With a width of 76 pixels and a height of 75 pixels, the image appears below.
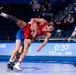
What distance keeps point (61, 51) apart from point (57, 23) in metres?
3.26

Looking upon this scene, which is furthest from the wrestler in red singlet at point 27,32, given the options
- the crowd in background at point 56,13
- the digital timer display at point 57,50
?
the crowd in background at point 56,13

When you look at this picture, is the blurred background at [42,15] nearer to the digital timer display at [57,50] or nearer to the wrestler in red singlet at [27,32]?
the digital timer display at [57,50]

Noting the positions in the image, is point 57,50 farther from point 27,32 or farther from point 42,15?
point 42,15

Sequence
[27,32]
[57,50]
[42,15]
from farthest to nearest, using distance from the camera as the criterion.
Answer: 1. [42,15]
2. [57,50]
3. [27,32]

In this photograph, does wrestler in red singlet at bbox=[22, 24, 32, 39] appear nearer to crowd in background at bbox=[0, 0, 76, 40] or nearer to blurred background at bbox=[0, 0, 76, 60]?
blurred background at bbox=[0, 0, 76, 60]

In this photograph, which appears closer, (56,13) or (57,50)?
(57,50)

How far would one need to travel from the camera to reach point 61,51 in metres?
12.3

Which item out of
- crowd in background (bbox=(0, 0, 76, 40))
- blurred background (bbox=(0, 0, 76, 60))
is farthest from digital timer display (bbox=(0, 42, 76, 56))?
crowd in background (bbox=(0, 0, 76, 40))

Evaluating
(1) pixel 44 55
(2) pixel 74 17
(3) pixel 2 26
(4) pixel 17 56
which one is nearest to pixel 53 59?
(1) pixel 44 55

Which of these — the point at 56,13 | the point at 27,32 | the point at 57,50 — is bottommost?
the point at 57,50

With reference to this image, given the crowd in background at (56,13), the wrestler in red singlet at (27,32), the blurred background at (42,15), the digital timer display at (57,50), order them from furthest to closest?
1. the crowd in background at (56,13)
2. the blurred background at (42,15)
3. the digital timer display at (57,50)
4. the wrestler in red singlet at (27,32)

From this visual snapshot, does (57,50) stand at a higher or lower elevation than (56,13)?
lower

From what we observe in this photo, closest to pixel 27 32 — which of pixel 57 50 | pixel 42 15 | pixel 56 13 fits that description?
pixel 57 50

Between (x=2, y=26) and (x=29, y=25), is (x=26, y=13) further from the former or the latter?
(x=29, y=25)
